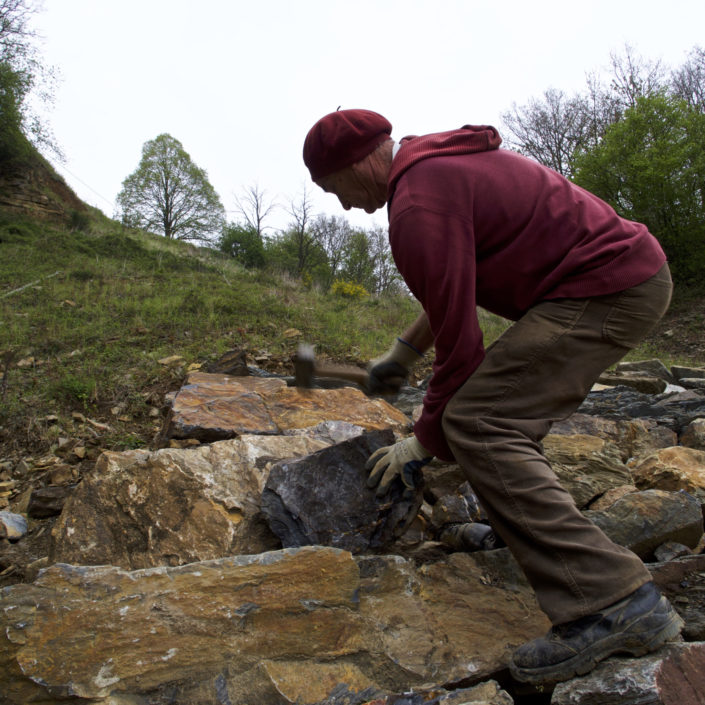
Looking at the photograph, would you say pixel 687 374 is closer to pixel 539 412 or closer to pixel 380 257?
pixel 539 412

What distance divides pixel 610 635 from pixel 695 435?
2.78 metres

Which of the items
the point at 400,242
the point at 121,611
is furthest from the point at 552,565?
the point at 121,611

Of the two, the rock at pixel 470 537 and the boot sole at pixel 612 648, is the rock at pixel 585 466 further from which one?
the boot sole at pixel 612 648

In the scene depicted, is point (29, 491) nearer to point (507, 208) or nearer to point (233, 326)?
point (507, 208)

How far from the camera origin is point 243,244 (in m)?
20.8

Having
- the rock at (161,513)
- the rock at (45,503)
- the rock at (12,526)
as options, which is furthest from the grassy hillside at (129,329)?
the rock at (161,513)

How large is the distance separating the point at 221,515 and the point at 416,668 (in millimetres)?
1021

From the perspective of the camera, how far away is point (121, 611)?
1562mm

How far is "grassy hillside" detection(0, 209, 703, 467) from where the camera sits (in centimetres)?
453

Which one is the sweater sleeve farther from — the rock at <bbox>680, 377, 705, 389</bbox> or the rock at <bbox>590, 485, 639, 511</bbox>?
the rock at <bbox>680, 377, 705, 389</bbox>

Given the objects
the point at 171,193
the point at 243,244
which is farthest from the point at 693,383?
the point at 171,193

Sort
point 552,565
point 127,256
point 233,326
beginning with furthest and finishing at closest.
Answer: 1. point 127,256
2. point 233,326
3. point 552,565

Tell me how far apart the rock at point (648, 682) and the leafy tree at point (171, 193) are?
29.2 meters

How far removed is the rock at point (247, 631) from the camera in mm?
1448
